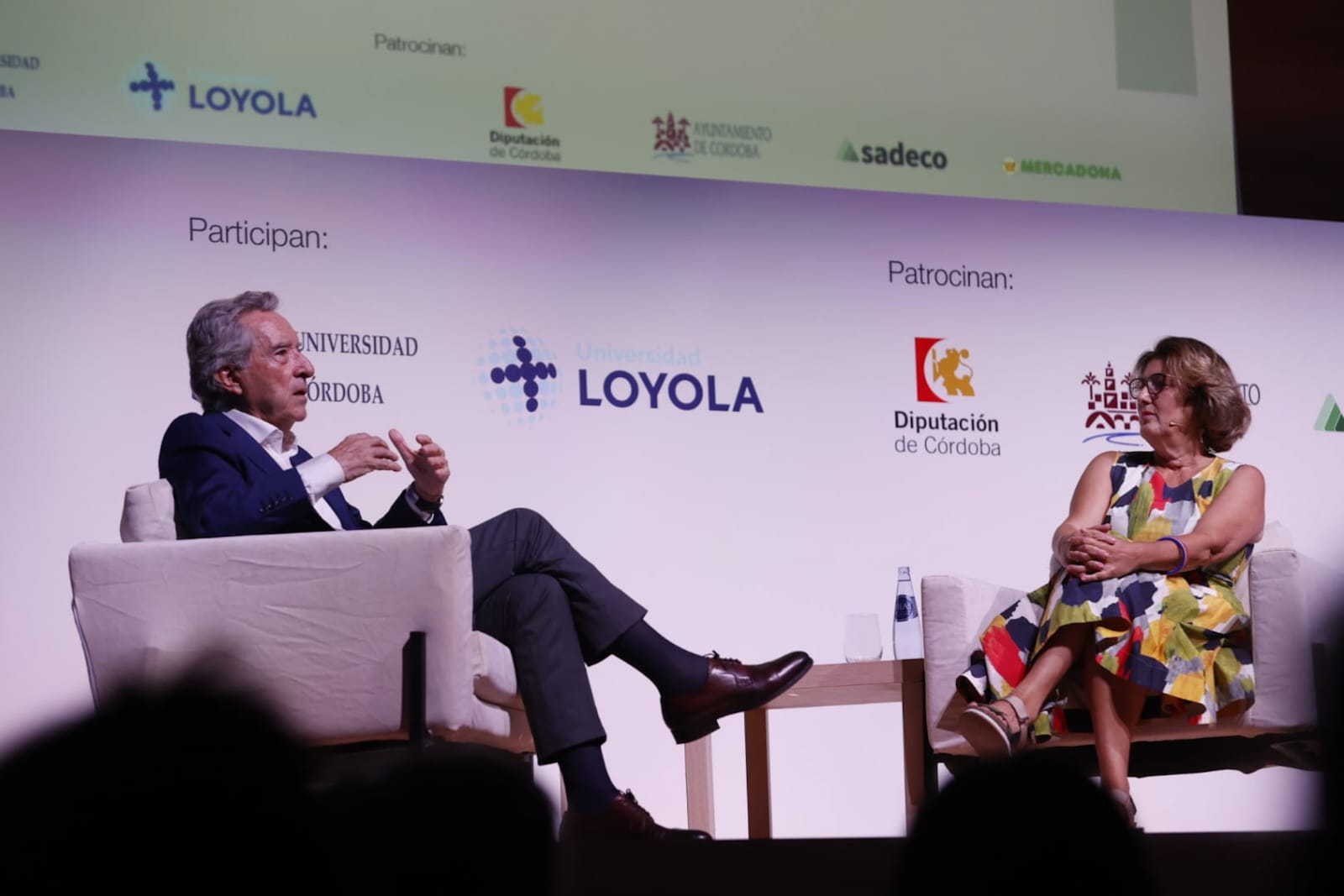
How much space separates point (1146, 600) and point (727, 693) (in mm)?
894

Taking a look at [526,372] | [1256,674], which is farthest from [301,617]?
[1256,674]

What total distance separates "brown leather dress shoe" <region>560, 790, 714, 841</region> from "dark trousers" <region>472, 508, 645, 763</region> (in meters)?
0.15

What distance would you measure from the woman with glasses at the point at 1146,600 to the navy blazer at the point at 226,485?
135 cm

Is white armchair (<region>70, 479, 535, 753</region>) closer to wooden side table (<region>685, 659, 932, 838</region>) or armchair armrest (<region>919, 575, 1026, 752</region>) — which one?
wooden side table (<region>685, 659, 932, 838</region>)

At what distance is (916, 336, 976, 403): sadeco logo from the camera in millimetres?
4375

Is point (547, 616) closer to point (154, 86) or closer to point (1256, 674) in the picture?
point (1256, 674)

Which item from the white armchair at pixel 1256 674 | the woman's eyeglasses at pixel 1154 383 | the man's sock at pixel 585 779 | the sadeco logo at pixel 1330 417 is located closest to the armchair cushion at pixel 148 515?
the man's sock at pixel 585 779

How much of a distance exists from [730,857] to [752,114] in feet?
8.63

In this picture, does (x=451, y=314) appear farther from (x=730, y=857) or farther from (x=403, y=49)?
(x=730, y=857)

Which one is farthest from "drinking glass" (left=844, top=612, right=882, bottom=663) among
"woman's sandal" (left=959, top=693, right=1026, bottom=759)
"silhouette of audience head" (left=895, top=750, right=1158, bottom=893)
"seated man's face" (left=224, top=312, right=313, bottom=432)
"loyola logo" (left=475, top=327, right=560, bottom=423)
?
"silhouette of audience head" (left=895, top=750, right=1158, bottom=893)

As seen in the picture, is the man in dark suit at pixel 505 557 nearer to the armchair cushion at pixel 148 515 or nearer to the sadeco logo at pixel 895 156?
the armchair cushion at pixel 148 515

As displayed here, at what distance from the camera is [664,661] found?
3.25 metres

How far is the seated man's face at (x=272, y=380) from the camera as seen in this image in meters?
3.60

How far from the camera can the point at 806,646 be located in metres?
4.22
